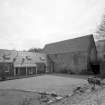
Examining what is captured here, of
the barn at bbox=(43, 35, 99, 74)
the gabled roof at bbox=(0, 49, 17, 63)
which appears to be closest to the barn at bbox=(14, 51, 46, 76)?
the gabled roof at bbox=(0, 49, 17, 63)

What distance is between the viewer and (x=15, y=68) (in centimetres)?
2411

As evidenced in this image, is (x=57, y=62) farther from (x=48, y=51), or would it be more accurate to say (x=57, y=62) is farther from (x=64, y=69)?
(x=48, y=51)

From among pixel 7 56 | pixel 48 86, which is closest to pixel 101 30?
pixel 48 86

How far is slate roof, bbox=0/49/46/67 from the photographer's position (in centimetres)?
2365

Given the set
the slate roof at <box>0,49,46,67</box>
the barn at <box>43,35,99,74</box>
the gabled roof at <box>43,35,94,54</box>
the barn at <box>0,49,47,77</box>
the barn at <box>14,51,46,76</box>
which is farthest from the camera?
the gabled roof at <box>43,35,94,54</box>

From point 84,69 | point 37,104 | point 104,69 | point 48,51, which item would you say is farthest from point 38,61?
point 37,104

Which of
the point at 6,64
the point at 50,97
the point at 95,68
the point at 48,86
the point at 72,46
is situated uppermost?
the point at 72,46

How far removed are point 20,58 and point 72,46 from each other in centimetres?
1469

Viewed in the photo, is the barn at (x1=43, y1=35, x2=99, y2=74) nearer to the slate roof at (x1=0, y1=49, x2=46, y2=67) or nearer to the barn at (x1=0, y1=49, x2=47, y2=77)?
the barn at (x1=0, y1=49, x2=47, y2=77)

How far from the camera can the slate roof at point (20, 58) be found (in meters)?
23.6

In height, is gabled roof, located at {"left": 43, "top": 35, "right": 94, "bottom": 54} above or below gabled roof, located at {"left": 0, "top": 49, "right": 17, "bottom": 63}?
above

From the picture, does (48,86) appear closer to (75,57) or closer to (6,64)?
(6,64)

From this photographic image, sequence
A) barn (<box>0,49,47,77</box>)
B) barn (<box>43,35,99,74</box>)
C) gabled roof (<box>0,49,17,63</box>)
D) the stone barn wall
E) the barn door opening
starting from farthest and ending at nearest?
1. the stone barn wall
2. barn (<box>43,35,99,74</box>)
3. the barn door opening
4. gabled roof (<box>0,49,17,63</box>)
5. barn (<box>0,49,47,77</box>)

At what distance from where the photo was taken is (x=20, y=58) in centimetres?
2611
